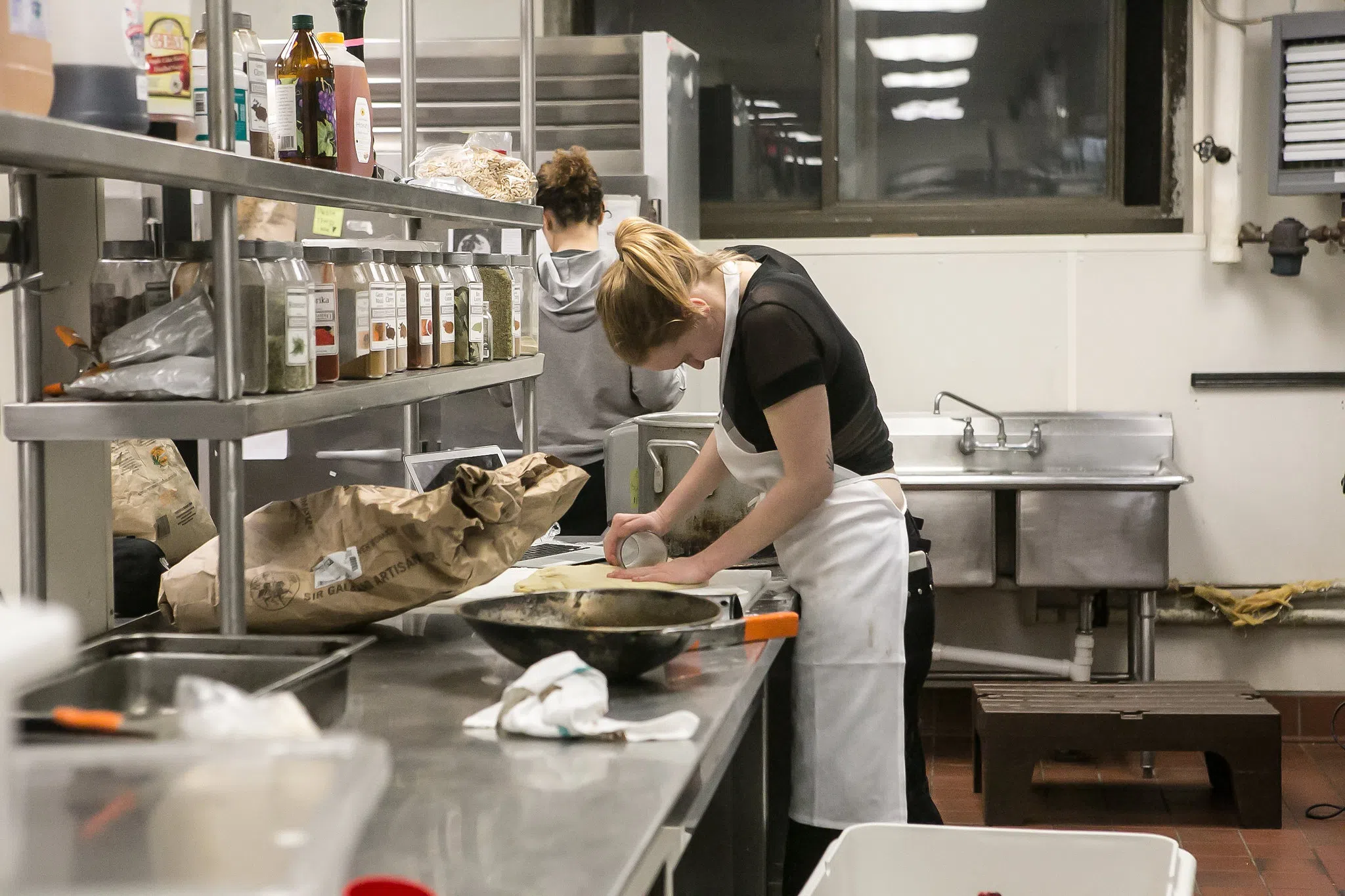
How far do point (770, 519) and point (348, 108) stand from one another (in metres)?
0.92

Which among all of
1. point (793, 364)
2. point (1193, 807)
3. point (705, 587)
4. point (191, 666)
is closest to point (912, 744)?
point (705, 587)

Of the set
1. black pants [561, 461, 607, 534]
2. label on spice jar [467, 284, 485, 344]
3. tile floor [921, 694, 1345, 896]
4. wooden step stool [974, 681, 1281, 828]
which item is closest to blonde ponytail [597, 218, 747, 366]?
label on spice jar [467, 284, 485, 344]

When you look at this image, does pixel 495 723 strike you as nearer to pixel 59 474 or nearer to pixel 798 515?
pixel 59 474

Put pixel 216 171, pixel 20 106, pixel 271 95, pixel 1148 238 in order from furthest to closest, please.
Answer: pixel 1148 238 < pixel 271 95 < pixel 216 171 < pixel 20 106

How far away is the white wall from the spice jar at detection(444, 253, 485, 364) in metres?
2.51

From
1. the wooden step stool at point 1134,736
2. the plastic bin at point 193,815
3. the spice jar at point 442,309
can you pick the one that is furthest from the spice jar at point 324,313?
the wooden step stool at point 1134,736

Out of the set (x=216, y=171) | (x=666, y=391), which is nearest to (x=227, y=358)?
(x=216, y=171)

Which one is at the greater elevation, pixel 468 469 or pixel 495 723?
pixel 468 469

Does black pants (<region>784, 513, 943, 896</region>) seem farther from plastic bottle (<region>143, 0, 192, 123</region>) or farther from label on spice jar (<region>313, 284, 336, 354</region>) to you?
plastic bottle (<region>143, 0, 192, 123</region>)

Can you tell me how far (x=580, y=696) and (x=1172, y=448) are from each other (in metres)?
3.38

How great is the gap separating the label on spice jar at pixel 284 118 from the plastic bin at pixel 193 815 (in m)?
1.29

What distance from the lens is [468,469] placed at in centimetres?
200

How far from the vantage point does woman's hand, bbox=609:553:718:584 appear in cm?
229

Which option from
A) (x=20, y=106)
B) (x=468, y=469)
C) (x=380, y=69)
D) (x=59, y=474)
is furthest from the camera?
(x=380, y=69)
